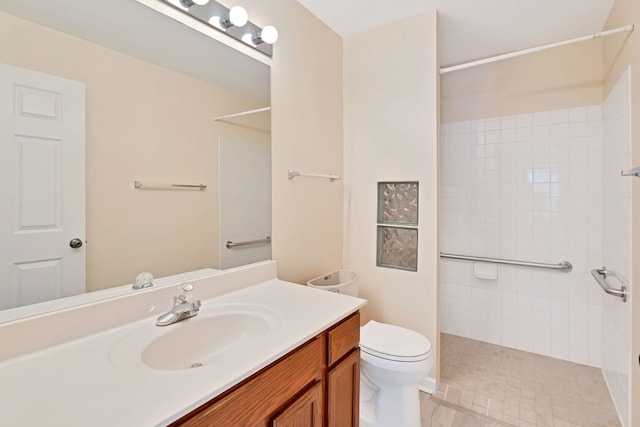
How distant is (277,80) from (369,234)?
3.84 feet

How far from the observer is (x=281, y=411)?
34.6 inches

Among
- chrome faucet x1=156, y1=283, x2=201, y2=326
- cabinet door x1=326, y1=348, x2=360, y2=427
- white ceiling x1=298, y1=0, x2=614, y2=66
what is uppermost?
white ceiling x1=298, y1=0, x2=614, y2=66

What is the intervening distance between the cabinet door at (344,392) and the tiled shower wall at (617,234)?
1406 millimetres

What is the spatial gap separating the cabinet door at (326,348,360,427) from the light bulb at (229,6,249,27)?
1507 millimetres

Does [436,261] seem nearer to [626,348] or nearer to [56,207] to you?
[626,348]

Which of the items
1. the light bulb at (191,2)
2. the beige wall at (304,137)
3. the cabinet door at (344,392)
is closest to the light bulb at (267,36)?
the beige wall at (304,137)

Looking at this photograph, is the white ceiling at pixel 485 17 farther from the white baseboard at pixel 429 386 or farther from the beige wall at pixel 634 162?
the white baseboard at pixel 429 386

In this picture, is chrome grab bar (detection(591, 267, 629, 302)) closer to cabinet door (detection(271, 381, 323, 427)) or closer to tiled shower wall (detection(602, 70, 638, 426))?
tiled shower wall (detection(602, 70, 638, 426))

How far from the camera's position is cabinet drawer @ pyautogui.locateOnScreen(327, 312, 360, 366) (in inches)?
43.1

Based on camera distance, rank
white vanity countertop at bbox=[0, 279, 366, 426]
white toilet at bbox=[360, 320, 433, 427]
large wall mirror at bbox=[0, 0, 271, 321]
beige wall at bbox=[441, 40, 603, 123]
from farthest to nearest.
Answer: beige wall at bbox=[441, 40, 603, 123]
white toilet at bbox=[360, 320, 433, 427]
large wall mirror at bbox=[0, 0, 271, 321]
white vanity countertop at bbox=[0, 279, 366, 426]

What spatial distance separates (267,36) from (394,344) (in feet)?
5.53

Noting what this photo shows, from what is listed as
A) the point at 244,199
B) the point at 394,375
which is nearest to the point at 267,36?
the point at 244,199

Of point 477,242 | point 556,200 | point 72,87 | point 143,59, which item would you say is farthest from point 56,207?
point 556,200

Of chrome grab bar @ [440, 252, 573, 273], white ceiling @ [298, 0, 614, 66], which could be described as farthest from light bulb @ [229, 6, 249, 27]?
chrome grab bar @ [440, 252, 573, 273]
